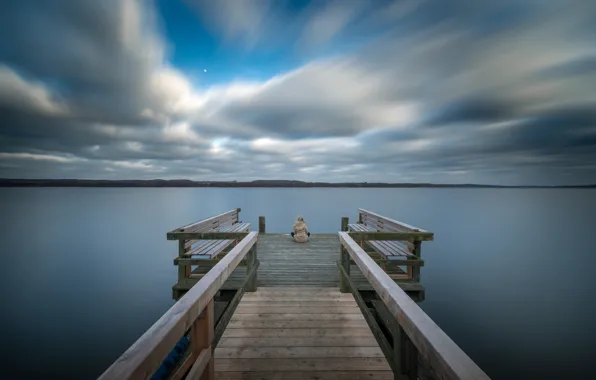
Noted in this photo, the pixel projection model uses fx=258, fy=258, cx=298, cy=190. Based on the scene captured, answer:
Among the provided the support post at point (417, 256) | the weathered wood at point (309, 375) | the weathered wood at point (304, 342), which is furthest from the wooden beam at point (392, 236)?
the weathered wood at point (309, 375)

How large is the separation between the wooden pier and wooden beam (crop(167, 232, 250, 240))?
0.08ft

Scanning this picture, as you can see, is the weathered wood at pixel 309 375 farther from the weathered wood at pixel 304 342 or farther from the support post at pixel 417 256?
the support post at pixel 417 256

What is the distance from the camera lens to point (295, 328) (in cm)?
341

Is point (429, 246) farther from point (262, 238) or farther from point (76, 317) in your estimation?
point (76, 317)

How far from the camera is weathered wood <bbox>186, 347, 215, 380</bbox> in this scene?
6.07 ft

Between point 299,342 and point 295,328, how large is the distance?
0.31 m

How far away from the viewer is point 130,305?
9477 mm

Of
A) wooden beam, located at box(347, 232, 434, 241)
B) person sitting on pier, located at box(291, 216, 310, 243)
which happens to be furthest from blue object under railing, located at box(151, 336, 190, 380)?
person sitting on pier, located at box(291, 216, 310, 243)

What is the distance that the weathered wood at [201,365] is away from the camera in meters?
1.85

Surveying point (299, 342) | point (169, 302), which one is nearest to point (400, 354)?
point (299, 342)

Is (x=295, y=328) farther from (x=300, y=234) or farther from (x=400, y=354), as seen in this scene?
(x=300, y=234)

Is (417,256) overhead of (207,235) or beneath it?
beneath

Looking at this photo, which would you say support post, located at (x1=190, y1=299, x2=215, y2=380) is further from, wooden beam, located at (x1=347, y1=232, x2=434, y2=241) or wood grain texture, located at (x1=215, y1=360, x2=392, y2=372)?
wooden beam, located at (x1=347, y1=232, x2=434, y2=241)

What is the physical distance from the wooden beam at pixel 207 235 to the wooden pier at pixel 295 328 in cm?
3
